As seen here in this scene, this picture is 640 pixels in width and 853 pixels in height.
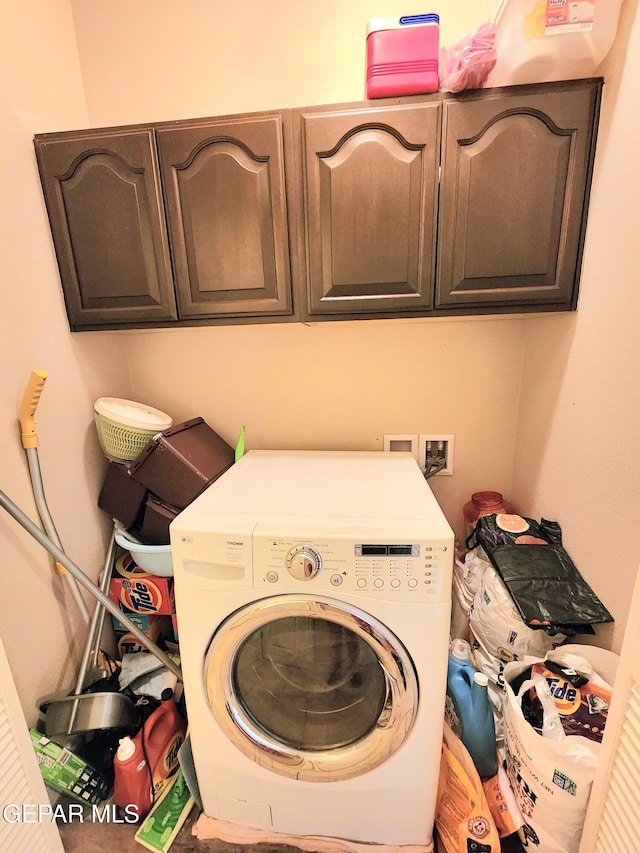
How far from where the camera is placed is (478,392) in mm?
1598

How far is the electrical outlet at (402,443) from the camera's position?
65.5 inches

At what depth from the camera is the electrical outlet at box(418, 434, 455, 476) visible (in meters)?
1.64

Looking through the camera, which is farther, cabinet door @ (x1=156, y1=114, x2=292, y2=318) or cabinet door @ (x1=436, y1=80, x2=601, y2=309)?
cabinet door @ (x1=156, y1=114, x2=292, y2=318)

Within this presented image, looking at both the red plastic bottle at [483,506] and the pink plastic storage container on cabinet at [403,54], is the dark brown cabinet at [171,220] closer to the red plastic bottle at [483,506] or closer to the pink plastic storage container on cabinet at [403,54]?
the pink plastic storage container on cabinet at [403,54]

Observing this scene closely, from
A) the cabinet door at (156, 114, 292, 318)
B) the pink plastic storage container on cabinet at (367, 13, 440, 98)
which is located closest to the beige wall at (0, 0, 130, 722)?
the cabinet door at (156, 114, 292, 318)

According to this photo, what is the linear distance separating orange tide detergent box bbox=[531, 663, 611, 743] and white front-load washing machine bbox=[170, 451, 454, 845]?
285 mm

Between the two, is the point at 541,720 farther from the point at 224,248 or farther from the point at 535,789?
the point at 224,248

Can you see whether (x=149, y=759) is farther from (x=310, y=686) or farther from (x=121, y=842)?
(x=310, y=686)

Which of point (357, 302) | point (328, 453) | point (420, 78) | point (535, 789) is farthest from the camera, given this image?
point (328, 453)

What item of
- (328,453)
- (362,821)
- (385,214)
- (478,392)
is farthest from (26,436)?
(478,392)

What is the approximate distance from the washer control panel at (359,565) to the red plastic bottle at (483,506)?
715 millimetres

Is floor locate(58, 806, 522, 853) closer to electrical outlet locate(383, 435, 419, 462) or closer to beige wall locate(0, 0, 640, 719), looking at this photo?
beige wall locate(0, 0, 640, 719)

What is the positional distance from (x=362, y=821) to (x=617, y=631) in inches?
33.6

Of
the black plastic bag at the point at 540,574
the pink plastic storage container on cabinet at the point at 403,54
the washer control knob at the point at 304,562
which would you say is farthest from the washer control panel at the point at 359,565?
the pink plastic storage container on cabinet at the point at 403,54
